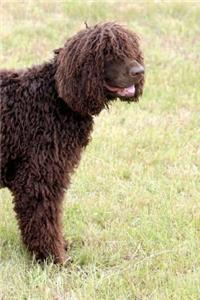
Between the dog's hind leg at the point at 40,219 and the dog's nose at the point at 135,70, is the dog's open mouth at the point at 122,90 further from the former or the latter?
the dog's hind leg at the point at 40,219

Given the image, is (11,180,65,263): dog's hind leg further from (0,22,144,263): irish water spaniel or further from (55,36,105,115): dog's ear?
(55,36,105,115): dog's ear

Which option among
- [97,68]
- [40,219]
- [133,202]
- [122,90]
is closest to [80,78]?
[97,68]

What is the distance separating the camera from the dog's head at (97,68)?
4215 mm

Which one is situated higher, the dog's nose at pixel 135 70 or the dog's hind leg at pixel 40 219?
the dog's nose at pixel 135 70

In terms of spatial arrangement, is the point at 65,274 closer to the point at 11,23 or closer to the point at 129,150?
the point at 129,150

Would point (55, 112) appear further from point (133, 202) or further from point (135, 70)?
point (133, 202)

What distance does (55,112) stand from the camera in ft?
14.7

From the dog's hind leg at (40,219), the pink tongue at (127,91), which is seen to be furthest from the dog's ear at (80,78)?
the dog's hind leg at (40,219)

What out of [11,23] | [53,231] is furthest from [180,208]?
[11,23]

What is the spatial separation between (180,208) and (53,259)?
133 centimetres

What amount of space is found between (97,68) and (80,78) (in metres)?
0.13

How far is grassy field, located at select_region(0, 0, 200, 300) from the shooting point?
14.2 ft

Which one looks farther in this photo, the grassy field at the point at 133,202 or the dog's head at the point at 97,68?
the grassy field at the point at 133,202

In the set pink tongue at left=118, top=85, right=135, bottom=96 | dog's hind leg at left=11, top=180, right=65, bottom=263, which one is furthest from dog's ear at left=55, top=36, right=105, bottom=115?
dog's hind leg at left=11, top=180, right=65, bottom=263
